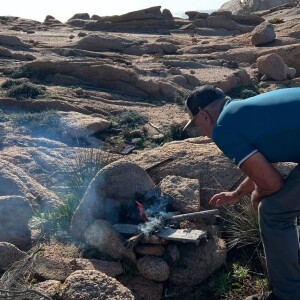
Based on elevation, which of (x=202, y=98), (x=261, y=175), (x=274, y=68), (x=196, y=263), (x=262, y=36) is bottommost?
(x=196, y=263)

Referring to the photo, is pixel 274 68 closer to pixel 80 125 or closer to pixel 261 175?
pixel 80 125

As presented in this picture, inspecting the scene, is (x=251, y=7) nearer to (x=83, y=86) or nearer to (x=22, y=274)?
(x=83, y=86)

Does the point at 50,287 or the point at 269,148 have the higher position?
the point at 269,148

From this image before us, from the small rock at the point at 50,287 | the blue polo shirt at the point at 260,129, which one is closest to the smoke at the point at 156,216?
the small rock at the point at 50,287

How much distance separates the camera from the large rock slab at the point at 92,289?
4355 mm

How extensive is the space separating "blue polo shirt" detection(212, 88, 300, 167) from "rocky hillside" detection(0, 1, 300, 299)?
1.27 meters

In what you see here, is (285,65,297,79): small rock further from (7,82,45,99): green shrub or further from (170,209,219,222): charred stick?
(170,209,219,222): charred stick

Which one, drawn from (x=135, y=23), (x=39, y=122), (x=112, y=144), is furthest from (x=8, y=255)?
(x=135, y=23)

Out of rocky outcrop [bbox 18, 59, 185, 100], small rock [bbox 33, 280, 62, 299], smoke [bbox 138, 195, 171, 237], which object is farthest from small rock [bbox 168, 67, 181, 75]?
small rock [bbox 33, 280, 62, 299]

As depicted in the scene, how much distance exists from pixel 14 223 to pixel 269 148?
2.54 m

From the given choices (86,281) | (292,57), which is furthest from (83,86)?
(86,281)

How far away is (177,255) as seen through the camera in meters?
5.43

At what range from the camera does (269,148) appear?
13.3 feet

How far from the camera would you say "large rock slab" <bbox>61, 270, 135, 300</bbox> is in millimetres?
4355
